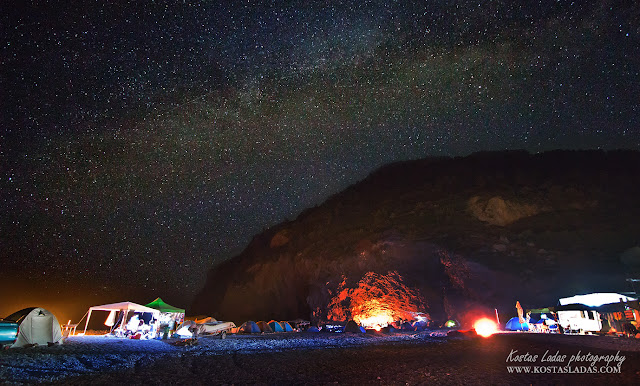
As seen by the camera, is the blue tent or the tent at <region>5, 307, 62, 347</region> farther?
the blue tent

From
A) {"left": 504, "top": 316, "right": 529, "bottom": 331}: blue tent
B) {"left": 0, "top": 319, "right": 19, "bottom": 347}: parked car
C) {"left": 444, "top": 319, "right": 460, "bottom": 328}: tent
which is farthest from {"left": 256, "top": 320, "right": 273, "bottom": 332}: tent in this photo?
{"left": 504, "top": 316, "right": 529, "bottom": 331}: blue tent

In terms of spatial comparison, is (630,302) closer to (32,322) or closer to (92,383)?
(92,383)

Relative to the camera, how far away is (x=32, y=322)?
16469 mm

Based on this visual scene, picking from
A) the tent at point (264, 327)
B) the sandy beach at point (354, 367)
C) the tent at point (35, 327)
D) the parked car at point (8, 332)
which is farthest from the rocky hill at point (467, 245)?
the parked car at point (8, 332)

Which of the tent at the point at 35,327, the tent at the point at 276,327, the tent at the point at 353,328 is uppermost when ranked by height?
the tent at the point at 35,327

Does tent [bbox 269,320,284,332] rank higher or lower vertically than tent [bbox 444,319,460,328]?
higher

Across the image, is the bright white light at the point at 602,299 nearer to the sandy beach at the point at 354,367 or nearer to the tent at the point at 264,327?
the sandy beach at the point at 354,367

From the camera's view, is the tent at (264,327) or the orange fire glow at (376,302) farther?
the orange fire glow at (376,302)

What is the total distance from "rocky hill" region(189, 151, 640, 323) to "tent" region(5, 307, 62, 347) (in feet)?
108

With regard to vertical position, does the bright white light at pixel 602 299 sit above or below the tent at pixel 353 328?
above

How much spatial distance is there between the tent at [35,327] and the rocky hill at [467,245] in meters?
32.9

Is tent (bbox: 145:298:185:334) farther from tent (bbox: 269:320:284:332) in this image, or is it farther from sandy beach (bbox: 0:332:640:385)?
sandy beach (bbox: 0:332:640:385)

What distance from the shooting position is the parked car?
14562 mm

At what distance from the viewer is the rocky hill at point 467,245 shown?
3447cm
